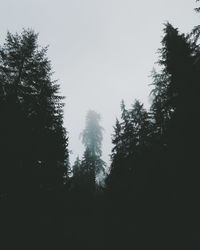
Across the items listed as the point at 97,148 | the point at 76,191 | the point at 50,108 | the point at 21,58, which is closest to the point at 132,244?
the point at 76,191

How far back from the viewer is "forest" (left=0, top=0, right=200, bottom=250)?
39.7 ft

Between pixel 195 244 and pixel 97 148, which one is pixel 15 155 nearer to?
pixel 195 244

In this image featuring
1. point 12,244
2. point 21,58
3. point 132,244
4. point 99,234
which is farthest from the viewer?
point 99,234

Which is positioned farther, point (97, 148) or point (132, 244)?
point (97, 148)

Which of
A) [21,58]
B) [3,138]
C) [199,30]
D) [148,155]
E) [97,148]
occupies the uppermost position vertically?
[97,148]

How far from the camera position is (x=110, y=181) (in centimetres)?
2453

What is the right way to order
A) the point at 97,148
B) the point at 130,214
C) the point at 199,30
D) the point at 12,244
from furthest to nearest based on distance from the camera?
the point at 97,148
the point at 130,214
the point at 12,244
the point at 199,30

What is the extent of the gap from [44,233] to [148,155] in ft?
41.4

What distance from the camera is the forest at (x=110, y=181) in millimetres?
12102

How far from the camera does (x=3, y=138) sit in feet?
41.6

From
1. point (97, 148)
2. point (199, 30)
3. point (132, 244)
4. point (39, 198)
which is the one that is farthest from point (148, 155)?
point (97, 148)

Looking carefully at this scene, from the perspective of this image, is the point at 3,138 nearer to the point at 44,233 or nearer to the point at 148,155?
the point at 44,233

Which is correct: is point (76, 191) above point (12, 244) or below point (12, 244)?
above

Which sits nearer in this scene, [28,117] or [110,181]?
[28,117]
